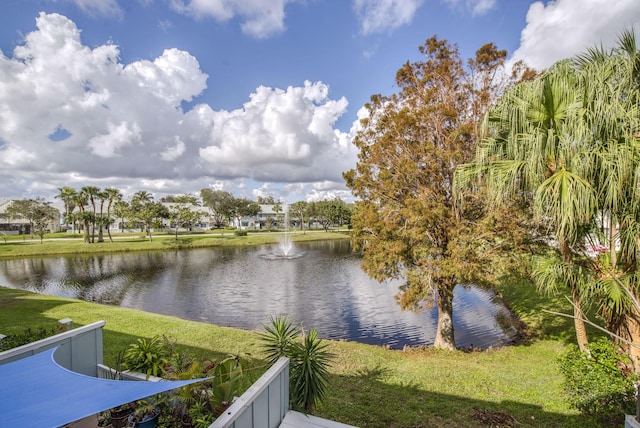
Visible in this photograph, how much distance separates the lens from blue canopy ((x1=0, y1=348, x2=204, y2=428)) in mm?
2670

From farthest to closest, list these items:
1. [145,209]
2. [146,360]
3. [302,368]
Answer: [145,209], [146,360], [302,368]

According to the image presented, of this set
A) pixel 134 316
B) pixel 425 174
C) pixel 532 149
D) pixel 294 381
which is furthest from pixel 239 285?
pixel 532 149

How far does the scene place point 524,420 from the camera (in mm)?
5379

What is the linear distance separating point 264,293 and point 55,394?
17181 mm

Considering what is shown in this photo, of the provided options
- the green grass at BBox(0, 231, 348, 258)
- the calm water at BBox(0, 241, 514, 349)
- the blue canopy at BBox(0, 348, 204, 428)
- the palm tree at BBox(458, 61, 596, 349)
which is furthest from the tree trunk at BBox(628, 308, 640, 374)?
the green grass at BBox(0, 231, 348, 258)

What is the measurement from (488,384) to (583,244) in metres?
3.59

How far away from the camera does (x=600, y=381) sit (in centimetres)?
492

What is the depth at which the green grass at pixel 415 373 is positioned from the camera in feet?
18.3

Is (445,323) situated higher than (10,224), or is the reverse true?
(10,224)

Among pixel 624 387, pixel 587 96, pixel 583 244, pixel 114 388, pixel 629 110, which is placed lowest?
pixel 624 387

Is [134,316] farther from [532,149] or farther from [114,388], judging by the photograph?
[532,149]

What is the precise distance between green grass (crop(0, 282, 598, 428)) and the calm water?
2.30 meters

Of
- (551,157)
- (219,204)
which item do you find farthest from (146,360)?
(219,204)

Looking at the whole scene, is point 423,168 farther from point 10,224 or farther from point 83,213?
point 10,224
